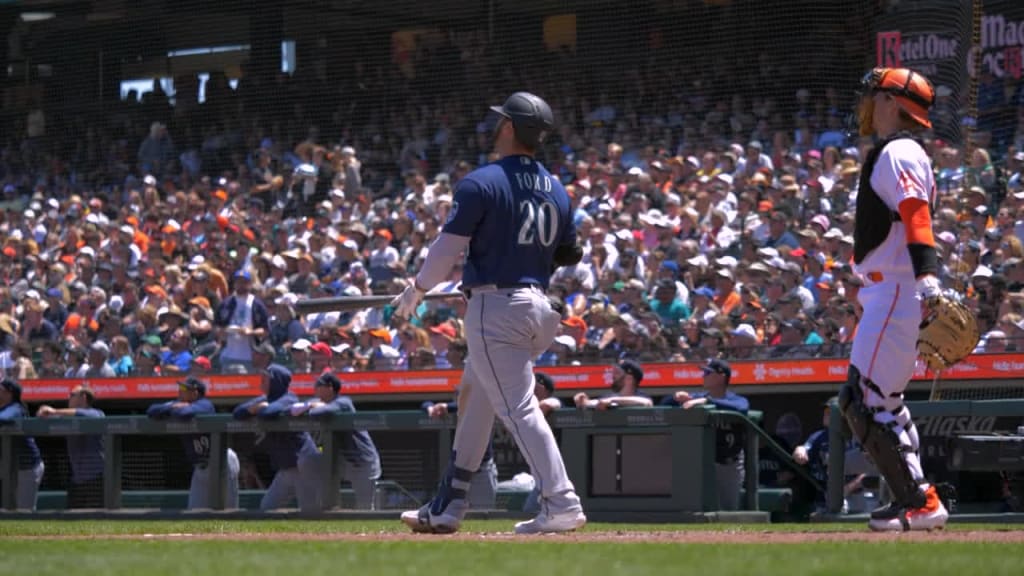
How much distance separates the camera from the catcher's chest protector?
21.7ft

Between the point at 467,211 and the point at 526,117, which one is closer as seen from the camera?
the point at 467,211

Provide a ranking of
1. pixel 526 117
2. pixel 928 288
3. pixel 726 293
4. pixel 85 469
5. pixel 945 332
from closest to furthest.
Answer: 1. pixel 928 288
2. pixel 945 332
3. pixel 526 117
4. pixel 85 469
5. pixel 726 293

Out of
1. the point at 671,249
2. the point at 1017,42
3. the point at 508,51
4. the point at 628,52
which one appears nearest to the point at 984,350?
the point at 671,249

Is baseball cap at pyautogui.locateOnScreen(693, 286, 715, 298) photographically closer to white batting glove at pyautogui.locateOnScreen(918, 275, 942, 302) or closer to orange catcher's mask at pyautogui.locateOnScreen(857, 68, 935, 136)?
orange catcher's mask at pyautogui.locateOnScreen(857, 68, 935, 136)

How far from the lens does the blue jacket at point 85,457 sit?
1430 centimetres

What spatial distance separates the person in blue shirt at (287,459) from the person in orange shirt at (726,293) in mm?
4080

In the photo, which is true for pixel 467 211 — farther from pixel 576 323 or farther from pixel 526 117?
pixel 576 323

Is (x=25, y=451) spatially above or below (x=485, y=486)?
below

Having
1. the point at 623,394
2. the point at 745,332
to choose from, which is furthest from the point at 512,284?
the point at 745,332

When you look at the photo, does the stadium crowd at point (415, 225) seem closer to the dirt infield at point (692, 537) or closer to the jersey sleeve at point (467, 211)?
the dirt infield at point (692, 537)

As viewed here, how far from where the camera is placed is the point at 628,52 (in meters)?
23.2

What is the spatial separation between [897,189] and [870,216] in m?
0.19

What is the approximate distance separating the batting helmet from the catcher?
1.44m

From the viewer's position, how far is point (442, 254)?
22.4 feet
